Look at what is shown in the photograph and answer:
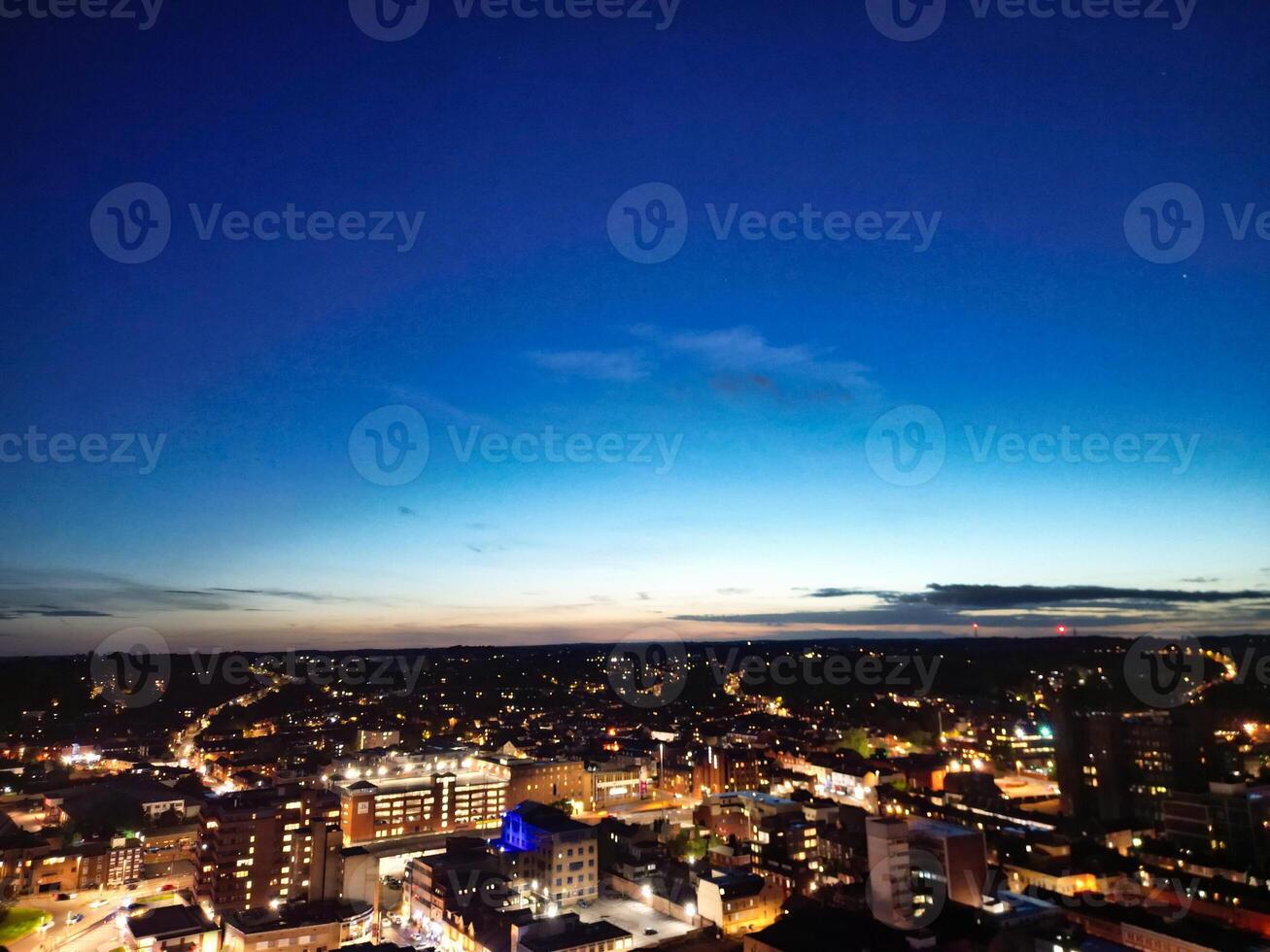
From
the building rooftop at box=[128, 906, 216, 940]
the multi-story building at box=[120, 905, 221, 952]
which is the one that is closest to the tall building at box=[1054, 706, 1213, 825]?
the multi-story building at box=[120, 905, 221, 952]

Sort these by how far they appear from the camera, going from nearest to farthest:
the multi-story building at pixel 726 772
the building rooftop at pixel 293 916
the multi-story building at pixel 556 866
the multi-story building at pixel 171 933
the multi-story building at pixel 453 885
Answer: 1. the multi-story building at pixel 171 933
2. the building rooftop at pixel 293 916
3. the multi-story building at pixel 453 885
4. the multi-story building at pixel 556 866
5. the multi-story building at pixel 726 772

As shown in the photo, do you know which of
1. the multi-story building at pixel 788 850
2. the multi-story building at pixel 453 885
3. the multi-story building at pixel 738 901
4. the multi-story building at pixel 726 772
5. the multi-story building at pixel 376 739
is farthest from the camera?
the multi-story building at pixel 376 739

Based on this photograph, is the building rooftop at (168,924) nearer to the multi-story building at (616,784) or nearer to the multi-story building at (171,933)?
the multi-story building at (171,933)

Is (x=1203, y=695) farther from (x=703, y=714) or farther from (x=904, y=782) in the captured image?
(x=703, y=714)

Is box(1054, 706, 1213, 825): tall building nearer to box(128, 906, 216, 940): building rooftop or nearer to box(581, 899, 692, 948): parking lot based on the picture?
box(581, 899, 692, 948): parking lot

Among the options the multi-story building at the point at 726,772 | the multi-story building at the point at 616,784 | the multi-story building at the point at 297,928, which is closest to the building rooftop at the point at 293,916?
the multi-story building at the point at 297,928

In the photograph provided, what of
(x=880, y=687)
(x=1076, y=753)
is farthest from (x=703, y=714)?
(x=1076, y=753)

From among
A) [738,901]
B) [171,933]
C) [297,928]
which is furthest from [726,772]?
[171,933]
